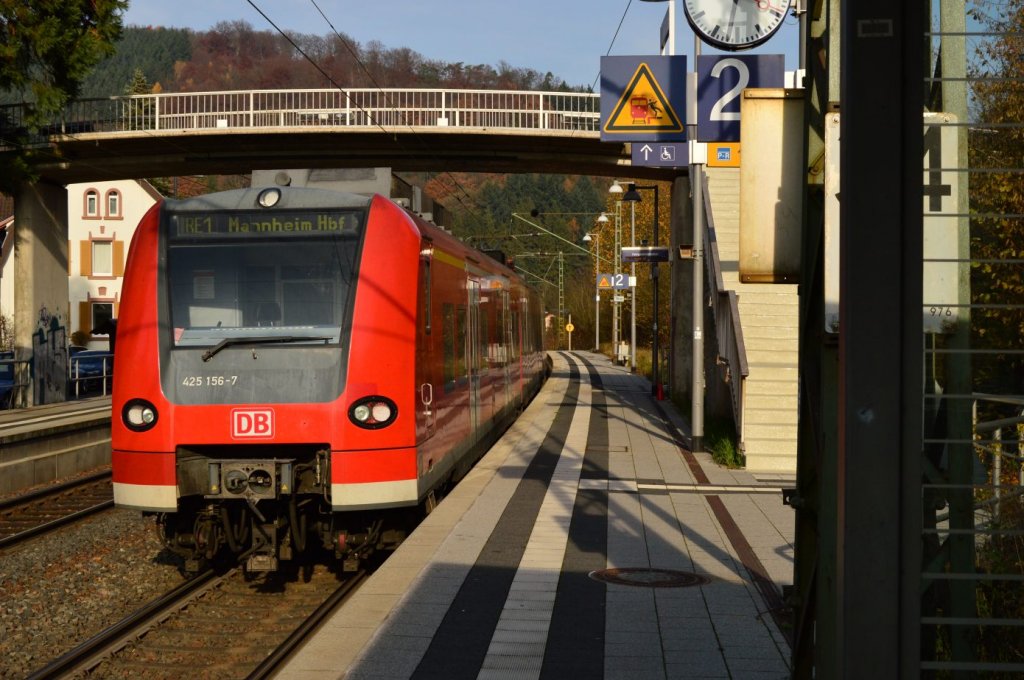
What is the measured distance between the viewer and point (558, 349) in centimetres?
8006

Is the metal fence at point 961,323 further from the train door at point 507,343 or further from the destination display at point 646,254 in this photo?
the destination display at point 646,254

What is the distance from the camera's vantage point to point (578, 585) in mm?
7961

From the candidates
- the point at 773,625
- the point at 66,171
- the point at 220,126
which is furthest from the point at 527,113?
the point at 773,625

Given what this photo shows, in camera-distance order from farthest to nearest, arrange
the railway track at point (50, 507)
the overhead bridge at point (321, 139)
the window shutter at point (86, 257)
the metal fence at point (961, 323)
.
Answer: the window shutter at point (86, 257)
the overhead bridge at point (321, 139)
the railway track at point (50, 507)
the metal fence at point (961, 323)

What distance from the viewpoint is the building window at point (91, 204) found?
51406 millimetres

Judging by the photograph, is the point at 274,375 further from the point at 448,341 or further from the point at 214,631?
the point at 448,341

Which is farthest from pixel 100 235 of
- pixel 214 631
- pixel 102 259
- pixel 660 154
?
pixel 214 631

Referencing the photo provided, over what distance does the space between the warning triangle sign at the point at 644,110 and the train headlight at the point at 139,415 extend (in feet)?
27.9

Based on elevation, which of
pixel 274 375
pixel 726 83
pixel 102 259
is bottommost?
pixel 274 375

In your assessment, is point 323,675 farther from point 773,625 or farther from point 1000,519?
point 1000,519

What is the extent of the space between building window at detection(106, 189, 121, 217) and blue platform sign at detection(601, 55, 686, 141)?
40568mm

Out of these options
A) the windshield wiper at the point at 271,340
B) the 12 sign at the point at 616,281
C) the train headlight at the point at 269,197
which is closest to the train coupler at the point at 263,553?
the windshield wiper at the point at 271,340

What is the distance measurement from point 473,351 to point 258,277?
468cm

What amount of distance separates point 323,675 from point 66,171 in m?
25.2
